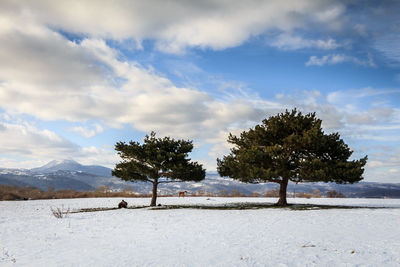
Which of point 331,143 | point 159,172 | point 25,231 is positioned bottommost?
point 25,231

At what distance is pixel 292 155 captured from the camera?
87.0 ft

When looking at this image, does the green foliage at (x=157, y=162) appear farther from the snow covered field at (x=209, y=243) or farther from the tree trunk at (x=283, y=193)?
the snow covered field at (x=209, y=243)

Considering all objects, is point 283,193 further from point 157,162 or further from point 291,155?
point 157,162

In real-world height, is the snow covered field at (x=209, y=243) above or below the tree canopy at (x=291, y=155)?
below

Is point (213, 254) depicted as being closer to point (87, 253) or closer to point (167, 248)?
point (167, 248)

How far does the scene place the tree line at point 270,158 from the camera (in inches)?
947

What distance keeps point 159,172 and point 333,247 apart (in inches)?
A: 867

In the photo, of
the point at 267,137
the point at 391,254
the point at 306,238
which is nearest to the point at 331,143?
the point at 267,137

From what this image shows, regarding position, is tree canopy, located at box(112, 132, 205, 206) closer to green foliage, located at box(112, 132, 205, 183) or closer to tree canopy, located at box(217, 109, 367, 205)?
green foliage, located at box(112, 132, 205, 183)

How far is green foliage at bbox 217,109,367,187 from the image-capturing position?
78.2 feet

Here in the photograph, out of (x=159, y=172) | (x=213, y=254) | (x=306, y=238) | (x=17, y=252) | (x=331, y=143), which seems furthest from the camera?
(x=159, y=172)

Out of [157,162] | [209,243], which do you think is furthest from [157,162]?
[209,243]

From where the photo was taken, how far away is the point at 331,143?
84.1 ft

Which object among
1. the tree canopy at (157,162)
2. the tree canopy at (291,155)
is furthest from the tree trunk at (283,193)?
the tree canopy at (157,162)
